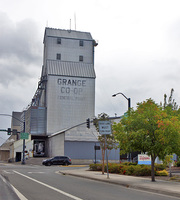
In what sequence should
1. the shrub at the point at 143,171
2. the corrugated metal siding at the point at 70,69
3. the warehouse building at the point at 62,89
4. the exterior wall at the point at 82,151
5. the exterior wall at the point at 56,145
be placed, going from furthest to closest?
the corrugated metal siding at the point at 70,69 < the warehouse building at the point at 62,89 < the exterior wall at the point at 56,145 < the exterior wall at the point at 82,151 < the shrub at the point at 143,171

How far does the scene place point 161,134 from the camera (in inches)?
681

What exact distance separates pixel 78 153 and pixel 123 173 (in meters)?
38.7

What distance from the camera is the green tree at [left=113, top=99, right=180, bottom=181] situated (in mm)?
17344

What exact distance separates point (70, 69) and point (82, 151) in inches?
1269

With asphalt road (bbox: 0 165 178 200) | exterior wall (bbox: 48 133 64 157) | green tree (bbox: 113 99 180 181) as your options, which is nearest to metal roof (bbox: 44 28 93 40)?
exterior wall (bbox: 48 133 64 157)

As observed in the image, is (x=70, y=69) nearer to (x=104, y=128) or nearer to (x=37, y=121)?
(x=37, y=121)

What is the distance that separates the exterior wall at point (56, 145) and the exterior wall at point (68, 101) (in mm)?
6419

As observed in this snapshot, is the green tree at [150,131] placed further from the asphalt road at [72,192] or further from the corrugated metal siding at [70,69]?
the corrugated metal siding at [70,69]

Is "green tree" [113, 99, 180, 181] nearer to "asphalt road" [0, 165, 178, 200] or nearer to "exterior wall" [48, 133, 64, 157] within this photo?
"asphalt road" [0, 165, 178, 200]

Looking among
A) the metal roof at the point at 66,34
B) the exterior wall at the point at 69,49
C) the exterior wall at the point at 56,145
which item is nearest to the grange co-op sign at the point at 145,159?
the exterior wall at the point at 56,145

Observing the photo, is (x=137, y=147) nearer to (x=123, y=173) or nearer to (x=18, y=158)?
(x=123, y=173)

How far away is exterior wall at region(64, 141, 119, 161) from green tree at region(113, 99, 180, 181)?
1739 inches

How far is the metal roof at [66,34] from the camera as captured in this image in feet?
296

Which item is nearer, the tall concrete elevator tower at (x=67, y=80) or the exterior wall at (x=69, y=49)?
the tall concrete elevator tower at (x=67, y=80)
